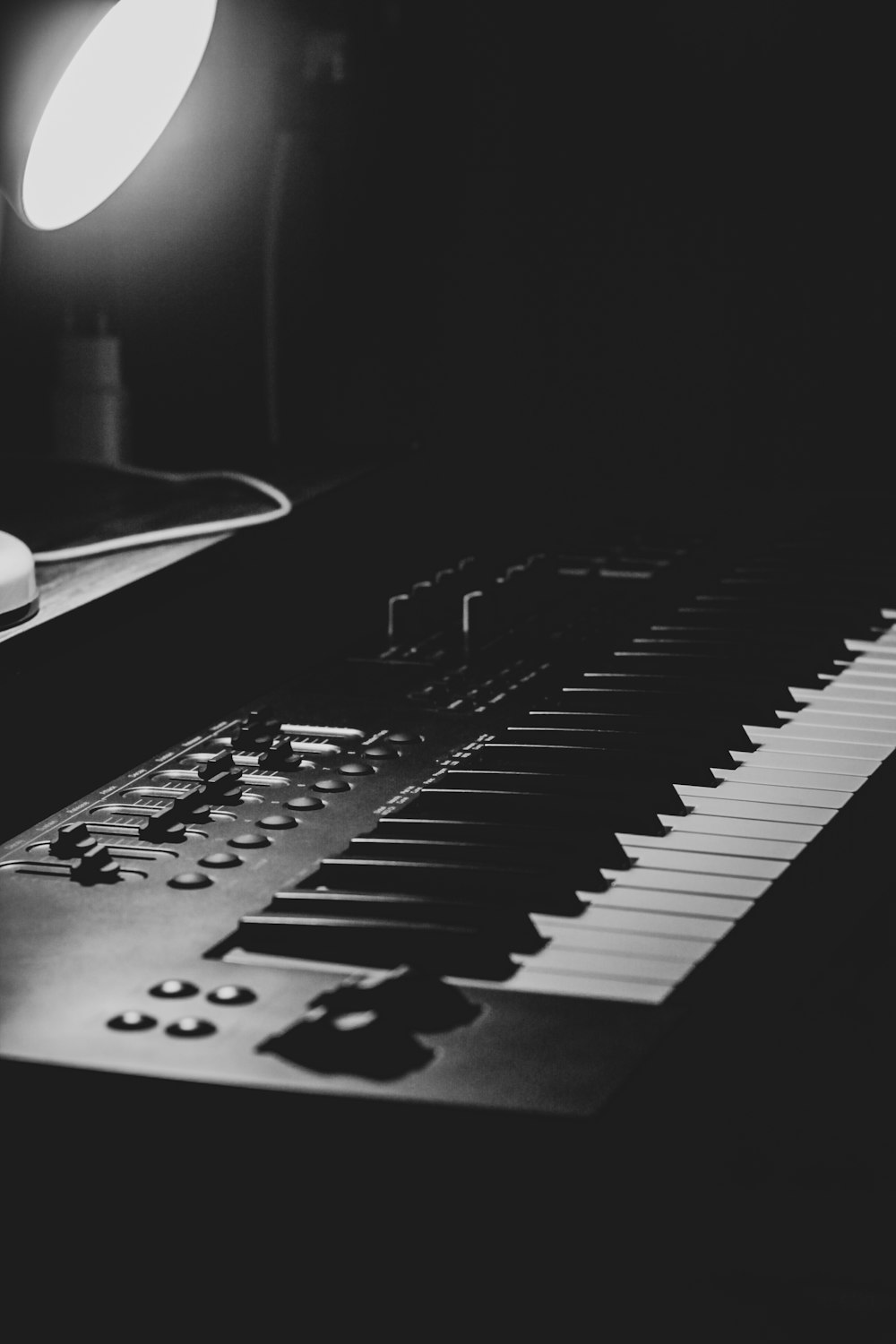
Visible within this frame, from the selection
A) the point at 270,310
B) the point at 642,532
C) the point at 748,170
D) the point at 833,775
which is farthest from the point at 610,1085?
the point at 748,170

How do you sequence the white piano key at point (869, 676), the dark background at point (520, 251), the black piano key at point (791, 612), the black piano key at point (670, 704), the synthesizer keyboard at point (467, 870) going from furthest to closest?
1. the dark background at point (520, 251)
2. the black piano key at point (791, 612)
3. the white piano key at point (869, 676)
4. the black piano key at point (670, 704)
5. the synthesizer keyboard at point (467, 870)

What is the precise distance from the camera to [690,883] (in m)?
0.80

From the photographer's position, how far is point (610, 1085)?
1.88ft

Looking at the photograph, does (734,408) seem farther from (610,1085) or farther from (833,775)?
(610,1085)

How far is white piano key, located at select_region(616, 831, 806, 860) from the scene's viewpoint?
845mm

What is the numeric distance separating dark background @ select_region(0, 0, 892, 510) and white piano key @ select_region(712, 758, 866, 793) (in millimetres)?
978

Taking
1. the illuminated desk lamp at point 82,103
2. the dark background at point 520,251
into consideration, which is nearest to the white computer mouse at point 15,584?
the illuminated desk lamp at point 82,103

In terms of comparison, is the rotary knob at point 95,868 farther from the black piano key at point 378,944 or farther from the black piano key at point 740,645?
the black piano key at point 740,645

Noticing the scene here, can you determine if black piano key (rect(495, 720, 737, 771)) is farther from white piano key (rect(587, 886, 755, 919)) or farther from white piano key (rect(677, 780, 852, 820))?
white piano key (rect(587, 886, 755, 919))

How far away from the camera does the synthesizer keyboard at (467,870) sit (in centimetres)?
60

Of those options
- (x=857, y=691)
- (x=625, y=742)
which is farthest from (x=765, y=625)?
(x=625, y=742)

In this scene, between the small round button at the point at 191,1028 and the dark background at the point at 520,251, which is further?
the dark background at the point at 520,251

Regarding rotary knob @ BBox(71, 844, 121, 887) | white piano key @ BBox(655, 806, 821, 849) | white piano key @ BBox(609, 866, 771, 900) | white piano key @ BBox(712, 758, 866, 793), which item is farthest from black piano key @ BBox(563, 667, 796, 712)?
rotary knob @ BBox(71, 844, 121, 887)

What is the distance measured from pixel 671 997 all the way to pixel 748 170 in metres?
1.69
